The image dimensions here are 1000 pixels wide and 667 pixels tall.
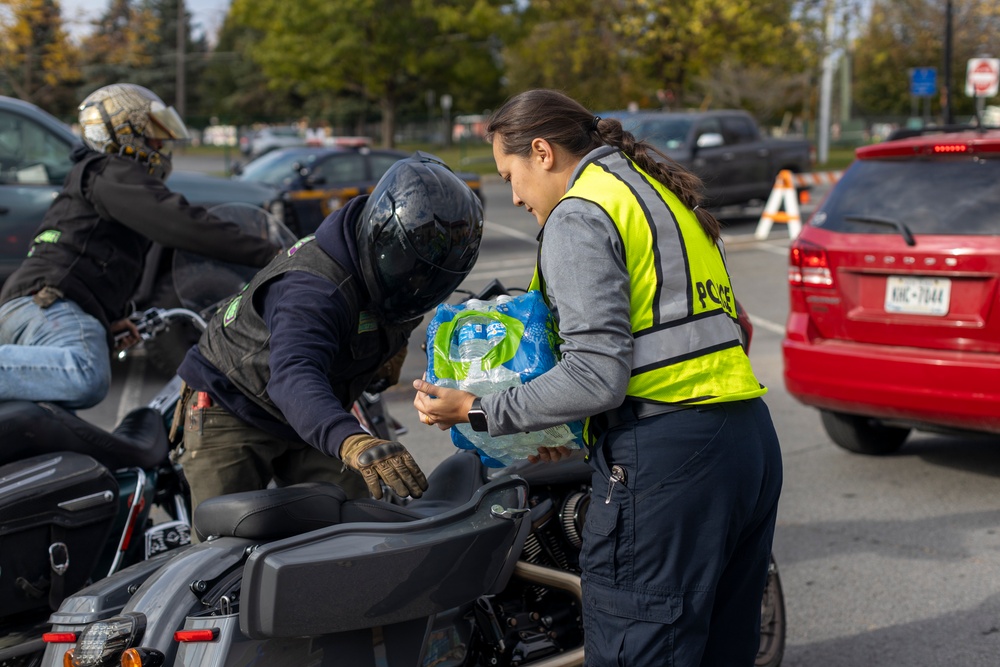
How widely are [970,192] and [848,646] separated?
103 inches

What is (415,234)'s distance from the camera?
288 centimetres

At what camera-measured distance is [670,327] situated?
7.84ft

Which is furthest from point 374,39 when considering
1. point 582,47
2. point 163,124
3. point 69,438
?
point 69,438

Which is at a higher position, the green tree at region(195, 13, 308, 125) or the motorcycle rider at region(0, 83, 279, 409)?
the green tree at region(195, 13, 308, 125)

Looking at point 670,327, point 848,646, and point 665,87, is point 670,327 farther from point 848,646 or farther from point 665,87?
point 665,87

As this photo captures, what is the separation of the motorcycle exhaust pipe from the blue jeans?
70.3 inches

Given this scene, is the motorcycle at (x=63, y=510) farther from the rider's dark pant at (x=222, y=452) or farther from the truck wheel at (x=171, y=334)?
the truck wheel at (x=171, y=334)

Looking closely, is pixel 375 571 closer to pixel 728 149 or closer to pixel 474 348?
pixel 474 348

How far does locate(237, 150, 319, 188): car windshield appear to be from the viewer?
48.5 feet

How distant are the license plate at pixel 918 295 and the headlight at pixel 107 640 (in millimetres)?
4207

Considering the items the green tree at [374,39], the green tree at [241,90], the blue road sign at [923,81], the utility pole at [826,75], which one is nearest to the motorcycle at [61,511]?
the blue road sign at [923,81]

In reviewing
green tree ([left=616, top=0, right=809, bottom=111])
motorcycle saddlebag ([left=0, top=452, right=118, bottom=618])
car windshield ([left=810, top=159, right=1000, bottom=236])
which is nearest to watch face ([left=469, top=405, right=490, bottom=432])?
motorcycle saddlebag ([left=0, top=452, right=118, bottom=618])

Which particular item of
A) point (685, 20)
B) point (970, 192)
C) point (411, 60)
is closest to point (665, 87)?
point (685, 20)

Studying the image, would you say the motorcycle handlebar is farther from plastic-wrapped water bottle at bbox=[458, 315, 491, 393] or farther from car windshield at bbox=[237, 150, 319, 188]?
car windshield at bbox=[237, 150, 319, 188]
